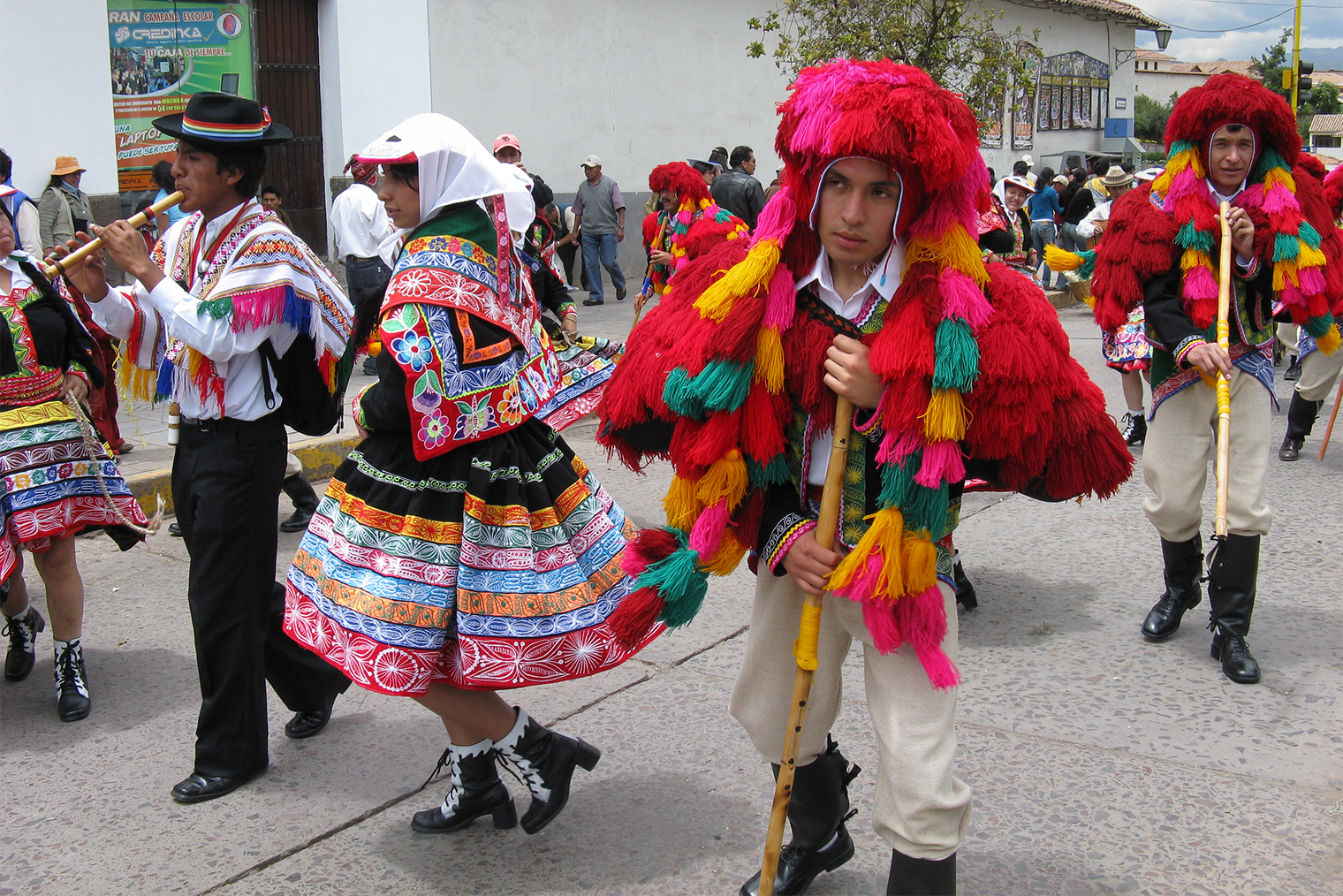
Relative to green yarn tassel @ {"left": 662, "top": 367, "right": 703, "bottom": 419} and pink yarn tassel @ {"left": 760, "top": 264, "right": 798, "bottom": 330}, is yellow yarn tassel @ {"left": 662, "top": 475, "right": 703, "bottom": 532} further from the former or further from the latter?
pink yarn tassel @ {"left": 760, "top": 264, "right": 798, "bottom": 330}

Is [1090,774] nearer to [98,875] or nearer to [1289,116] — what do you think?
[1289,116]

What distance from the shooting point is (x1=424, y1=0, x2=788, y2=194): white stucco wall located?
1547cm

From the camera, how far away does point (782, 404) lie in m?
2.39

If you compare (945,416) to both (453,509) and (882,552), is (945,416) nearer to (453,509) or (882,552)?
(882,552)

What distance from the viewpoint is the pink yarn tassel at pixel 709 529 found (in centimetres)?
244

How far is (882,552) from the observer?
89.8 inches

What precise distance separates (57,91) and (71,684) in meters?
8.65

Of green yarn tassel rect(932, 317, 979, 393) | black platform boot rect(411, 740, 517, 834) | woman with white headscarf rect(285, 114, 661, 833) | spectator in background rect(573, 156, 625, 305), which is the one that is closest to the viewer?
green yarn tassel rect(932, 317, 979, 393)

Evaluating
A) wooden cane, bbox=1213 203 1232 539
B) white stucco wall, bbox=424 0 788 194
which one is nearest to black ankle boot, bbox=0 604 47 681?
wooden cane, bbox=1213 203 1232 539

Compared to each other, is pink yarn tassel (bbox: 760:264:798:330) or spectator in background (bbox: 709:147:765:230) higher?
spectator in background (bbox: 709:147:765:230)

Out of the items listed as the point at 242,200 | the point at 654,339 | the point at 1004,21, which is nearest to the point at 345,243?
the point at 242,200

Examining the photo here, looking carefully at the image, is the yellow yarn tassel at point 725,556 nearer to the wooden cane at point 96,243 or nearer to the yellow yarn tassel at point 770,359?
the yellow yarn tassel at point 770,359

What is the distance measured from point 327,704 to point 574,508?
1393 millimetres

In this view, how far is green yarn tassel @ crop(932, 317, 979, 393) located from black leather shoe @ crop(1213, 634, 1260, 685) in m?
2.68
